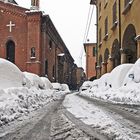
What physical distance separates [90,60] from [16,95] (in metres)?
71.2

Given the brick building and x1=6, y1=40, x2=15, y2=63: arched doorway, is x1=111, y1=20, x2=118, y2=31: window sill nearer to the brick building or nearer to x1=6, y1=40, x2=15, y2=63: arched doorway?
the brick building

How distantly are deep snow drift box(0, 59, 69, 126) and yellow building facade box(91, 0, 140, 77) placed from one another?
6.61m

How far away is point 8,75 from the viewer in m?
15.8

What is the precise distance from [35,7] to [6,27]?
427 cm

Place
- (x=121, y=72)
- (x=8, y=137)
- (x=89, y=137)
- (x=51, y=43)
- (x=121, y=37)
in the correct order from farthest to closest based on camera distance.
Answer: (x=51, y=43) → (x=121, y=37) → (x=121, y=72) → (x=8, y=137) → (x=89, y=137)

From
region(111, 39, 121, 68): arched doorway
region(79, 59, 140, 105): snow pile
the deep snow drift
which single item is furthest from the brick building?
region(79, 59, 140, 105): snow pile

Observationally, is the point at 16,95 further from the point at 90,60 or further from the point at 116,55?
the point at 90,60

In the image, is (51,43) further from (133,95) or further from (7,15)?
(133,95)

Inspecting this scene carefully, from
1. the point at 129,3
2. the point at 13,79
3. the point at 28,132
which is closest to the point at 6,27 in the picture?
the point at 129,3

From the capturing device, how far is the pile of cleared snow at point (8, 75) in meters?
15.2

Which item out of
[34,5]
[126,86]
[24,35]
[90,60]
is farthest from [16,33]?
[90,60]

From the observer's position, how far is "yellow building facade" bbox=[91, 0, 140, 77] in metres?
21.3

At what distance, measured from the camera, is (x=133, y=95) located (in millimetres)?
12508

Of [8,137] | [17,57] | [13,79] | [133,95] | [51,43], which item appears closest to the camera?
[8,137]
